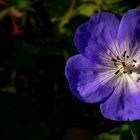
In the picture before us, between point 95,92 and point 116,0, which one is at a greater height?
point 116,0

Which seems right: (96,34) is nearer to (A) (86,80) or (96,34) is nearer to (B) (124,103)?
(A) (86,80)

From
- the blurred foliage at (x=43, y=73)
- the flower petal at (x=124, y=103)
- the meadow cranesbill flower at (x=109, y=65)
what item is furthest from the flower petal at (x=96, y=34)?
the blurred foliage at (x=43, y=73)

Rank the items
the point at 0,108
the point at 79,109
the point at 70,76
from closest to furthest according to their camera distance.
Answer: the point at 70,76 < the point at 0,108 < the point at 79,109

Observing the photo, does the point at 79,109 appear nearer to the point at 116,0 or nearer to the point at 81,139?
the point at 81,139

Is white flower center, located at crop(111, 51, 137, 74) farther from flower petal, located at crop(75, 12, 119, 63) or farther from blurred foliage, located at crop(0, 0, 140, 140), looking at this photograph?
blurred foliage, located at crop(0, 0, 140, 140)

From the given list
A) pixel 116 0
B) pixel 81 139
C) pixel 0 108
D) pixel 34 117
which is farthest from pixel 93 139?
pixel 116 0

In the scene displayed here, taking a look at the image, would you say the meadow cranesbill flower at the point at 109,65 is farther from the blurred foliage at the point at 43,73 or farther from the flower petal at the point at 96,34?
the blurred foliage at the point at 43,73

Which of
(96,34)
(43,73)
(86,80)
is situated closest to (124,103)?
(86,80)
